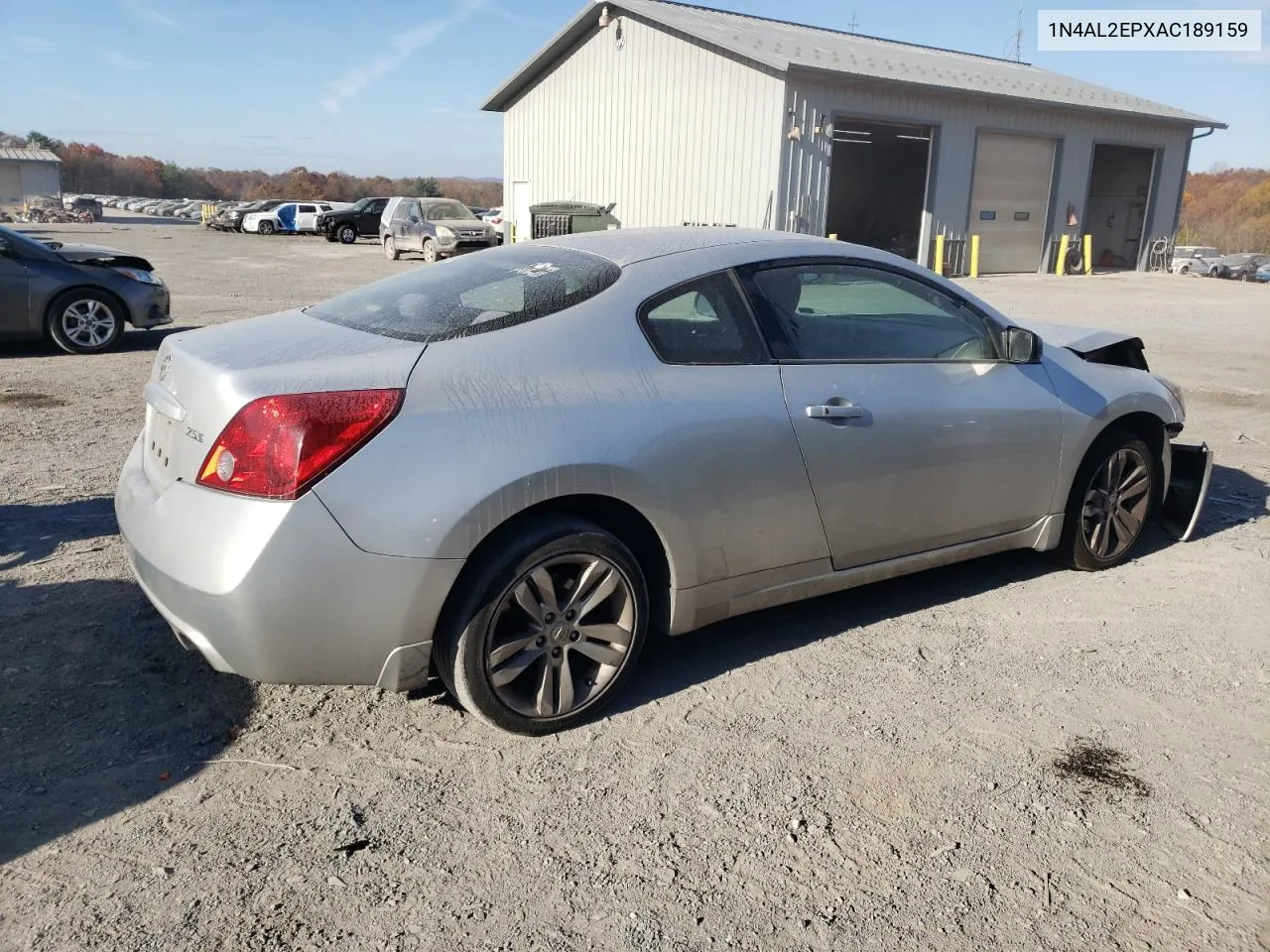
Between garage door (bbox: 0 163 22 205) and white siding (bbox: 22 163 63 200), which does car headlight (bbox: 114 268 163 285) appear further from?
garage door (bbox: 0 163 22 205)

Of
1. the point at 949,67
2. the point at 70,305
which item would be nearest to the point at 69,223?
the point at 949,67

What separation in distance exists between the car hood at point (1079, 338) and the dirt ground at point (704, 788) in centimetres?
113

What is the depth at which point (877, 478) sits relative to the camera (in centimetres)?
383

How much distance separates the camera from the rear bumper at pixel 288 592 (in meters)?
2.81

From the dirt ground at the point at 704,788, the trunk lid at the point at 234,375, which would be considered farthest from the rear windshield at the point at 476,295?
the dirt ground at the point at 704,788

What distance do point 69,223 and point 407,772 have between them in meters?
62.9

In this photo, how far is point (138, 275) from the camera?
10.8 m

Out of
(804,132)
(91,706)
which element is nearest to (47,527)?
(91,706)

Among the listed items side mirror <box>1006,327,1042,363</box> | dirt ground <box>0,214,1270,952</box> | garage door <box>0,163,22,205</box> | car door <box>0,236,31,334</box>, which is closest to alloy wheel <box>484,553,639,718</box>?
dirt ground <box>0,214,1270,952</box>

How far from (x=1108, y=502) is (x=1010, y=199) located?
22.2m

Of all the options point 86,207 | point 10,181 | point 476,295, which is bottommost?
point 86,207

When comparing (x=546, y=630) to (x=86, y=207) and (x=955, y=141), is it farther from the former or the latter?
(x=86, y=207)

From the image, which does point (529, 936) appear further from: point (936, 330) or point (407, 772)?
point (936, 330)

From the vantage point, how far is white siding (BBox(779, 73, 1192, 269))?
20922mm
